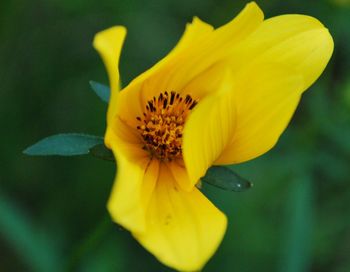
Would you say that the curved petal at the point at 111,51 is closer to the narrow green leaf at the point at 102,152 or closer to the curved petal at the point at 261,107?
the narrow green leaf at the point at 102,152

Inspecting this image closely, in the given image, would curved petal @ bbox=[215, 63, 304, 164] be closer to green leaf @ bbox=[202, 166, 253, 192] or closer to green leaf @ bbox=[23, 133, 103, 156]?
green leaf @ bbox=[202, 166, 253, 192]

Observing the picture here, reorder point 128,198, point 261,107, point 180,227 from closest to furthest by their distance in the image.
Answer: point 128,198
point 180,227
point 261,107

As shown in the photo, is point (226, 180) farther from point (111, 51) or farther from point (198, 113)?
point (111, 51)

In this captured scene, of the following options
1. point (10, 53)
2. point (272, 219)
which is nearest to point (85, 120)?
point (10, 53)

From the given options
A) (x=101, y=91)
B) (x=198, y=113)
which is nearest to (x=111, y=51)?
(x=198, y=113)

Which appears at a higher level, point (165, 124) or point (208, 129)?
point (208, 129)

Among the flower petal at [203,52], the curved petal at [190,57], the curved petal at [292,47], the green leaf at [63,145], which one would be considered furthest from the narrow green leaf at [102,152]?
the curved petal at [292,47]
